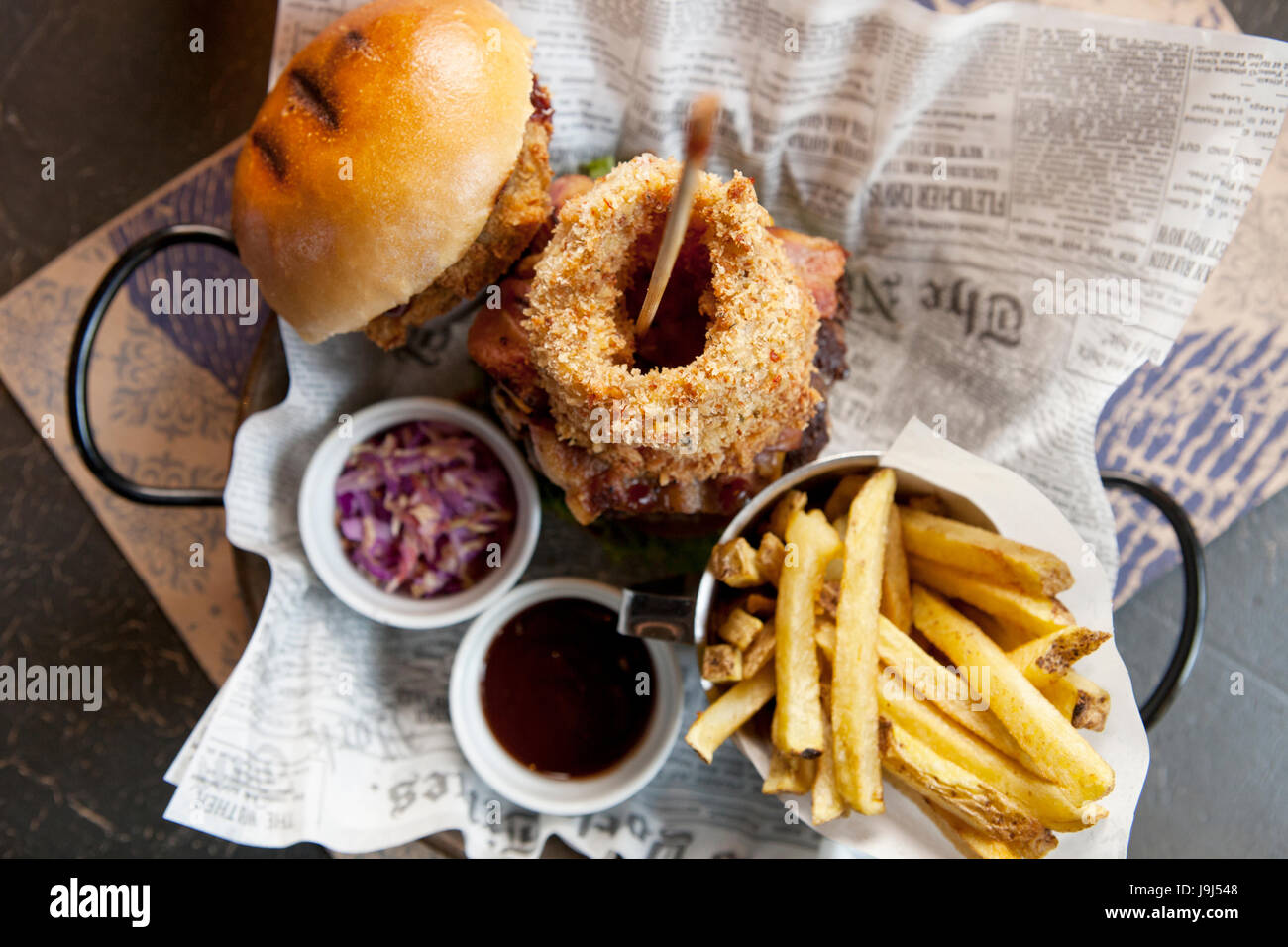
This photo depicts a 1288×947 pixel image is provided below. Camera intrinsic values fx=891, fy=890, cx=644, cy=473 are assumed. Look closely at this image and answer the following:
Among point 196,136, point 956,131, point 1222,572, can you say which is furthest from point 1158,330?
point 196,136

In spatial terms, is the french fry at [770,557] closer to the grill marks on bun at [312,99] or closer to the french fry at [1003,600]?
the french fry at [1003,600]

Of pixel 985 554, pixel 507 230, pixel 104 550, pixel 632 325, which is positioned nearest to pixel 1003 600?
pixel 985 554

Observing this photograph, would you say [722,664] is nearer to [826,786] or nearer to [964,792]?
[826,786]

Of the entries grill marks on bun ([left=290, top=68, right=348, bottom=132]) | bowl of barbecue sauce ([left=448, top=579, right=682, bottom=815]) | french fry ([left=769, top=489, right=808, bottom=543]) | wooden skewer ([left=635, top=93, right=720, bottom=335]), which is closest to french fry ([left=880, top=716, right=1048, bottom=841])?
french fry ([left=769, top=489, right=808, bottom=543])

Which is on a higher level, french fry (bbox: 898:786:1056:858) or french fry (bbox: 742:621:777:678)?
french fry (bbox: 742:621:777:678)

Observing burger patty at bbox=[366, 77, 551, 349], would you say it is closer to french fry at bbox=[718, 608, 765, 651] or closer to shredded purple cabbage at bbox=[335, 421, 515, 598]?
shredded purple cabbage at bbox=[335, 421, 515, 598]

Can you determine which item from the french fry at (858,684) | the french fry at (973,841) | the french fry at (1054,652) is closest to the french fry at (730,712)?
the french fry at (858,684)
